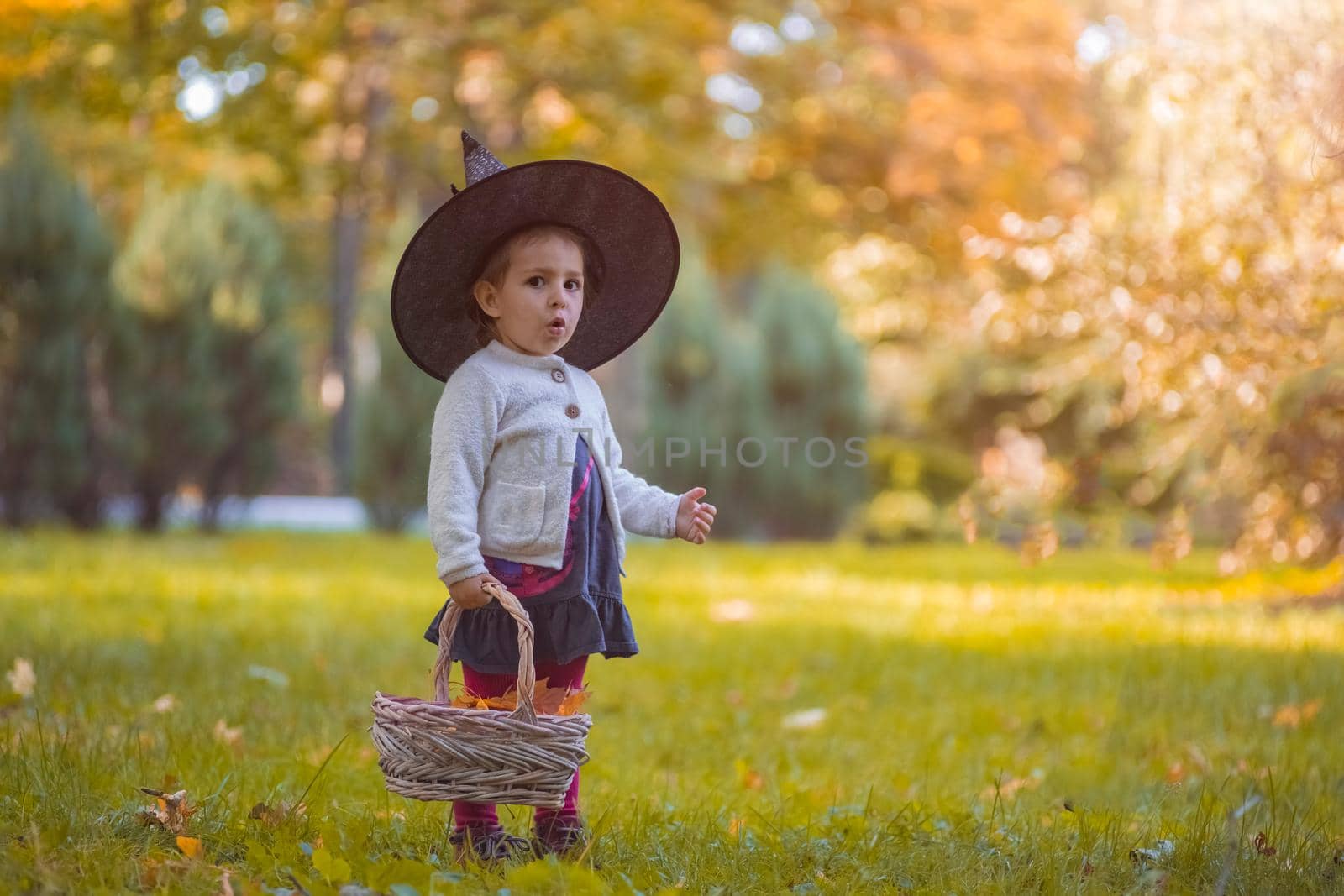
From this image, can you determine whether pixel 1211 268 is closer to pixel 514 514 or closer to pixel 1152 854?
pixel 1152 854

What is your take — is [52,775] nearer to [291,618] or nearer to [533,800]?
[533,800]

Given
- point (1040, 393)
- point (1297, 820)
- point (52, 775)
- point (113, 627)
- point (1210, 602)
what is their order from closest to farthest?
point (52, 775) → point (1297, 820) → point (113, 627) → point (1210, 602) → point (1040, 393)

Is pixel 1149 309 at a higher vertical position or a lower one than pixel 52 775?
higher

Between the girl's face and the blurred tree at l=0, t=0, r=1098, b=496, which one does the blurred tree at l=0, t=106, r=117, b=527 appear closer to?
the blurred tree at l=0, t=0, r=1098, b=496

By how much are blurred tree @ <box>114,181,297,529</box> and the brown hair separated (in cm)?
985

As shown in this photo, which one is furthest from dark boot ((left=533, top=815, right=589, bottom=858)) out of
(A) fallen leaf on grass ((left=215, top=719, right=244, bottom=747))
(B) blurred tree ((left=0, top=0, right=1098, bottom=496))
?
(B) blurred tree ((left=0, top=0, right=1098, bottom=496))

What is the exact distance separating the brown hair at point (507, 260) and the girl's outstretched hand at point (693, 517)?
0.56 metres

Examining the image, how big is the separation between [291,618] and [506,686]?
14.3ft

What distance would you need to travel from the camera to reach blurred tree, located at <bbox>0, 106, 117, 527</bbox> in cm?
1136

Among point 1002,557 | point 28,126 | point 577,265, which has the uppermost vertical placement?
point 28,126

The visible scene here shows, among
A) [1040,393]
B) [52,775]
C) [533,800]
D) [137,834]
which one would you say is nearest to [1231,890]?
[533,800]

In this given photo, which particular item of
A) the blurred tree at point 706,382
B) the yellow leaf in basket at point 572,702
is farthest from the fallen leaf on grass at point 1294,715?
the blurred tree at point 706,382

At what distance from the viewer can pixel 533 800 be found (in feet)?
8.75

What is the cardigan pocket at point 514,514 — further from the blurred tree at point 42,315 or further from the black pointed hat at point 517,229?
the blurred tree at point 42,315
